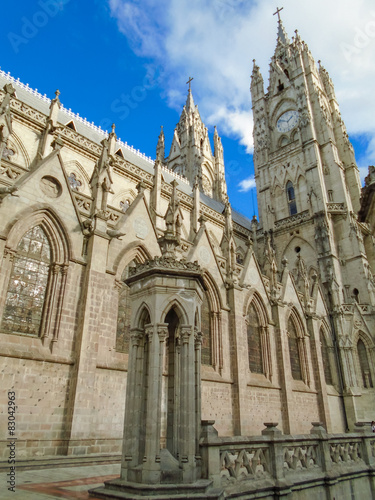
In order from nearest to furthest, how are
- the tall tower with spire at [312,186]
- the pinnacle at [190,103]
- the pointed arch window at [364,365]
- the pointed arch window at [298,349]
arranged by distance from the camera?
the pointed arch window at [298,349], the pointed arch window at [364,365], the tall tower with spire at [312,186], the pinnacle at [190,103]

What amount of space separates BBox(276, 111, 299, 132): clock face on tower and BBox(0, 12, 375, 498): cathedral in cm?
18

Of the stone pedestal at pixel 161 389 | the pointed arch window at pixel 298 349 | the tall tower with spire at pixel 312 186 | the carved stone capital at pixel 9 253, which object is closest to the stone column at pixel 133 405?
the stone pedestal at pixel 161 389

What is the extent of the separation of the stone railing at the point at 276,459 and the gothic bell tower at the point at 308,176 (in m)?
17.0

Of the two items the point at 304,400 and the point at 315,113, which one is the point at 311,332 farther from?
the point at 315,113

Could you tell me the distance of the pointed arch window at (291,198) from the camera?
112 ft

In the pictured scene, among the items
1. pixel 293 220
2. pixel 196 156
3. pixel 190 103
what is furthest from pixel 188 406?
pixel 190 103

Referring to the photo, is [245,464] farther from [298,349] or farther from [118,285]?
[298,349]

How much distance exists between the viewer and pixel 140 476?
6398mm

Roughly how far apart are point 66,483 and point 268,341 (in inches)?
607

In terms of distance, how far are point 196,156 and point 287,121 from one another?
11.9 meters

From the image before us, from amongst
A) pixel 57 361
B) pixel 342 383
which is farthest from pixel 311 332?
pixel 57 361

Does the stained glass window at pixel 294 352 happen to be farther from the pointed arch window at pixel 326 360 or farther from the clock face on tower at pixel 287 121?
the clock face on tower at pixel 287 121

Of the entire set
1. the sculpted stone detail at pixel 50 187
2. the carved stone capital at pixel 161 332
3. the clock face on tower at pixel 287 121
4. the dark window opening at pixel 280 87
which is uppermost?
the dark window opening at pixel 280 87

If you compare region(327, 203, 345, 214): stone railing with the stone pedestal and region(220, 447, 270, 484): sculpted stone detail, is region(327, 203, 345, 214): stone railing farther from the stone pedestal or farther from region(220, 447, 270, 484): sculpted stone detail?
region(220, 447, 270, 484): sculpted stone detail
